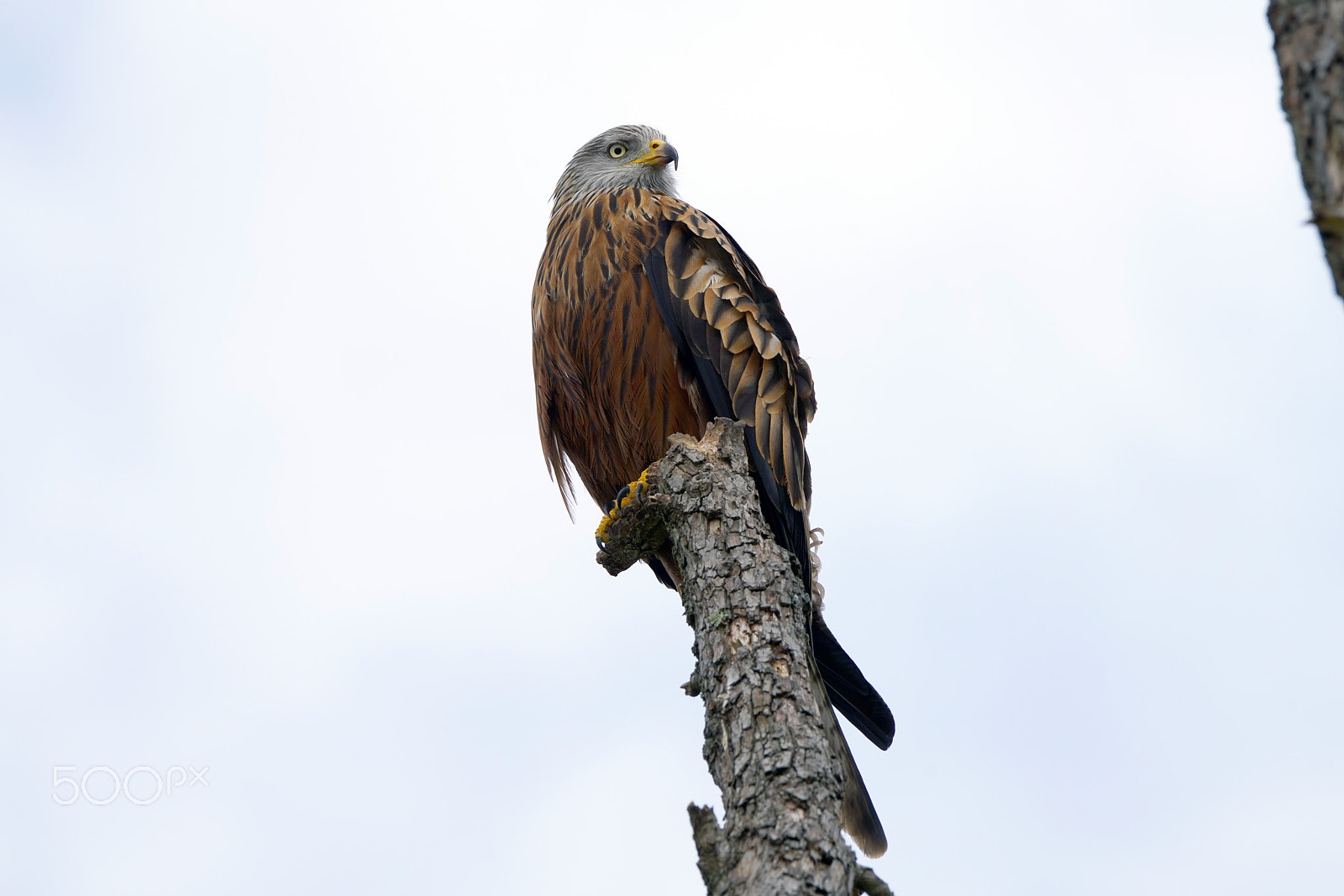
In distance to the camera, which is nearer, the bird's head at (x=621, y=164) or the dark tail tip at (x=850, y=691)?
the dark tail tip at (x=850, y=691)

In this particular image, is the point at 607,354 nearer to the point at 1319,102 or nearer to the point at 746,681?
the point at 746,681

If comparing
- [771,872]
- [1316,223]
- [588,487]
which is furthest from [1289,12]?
[588,487]

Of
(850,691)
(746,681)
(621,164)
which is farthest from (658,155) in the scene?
(746,681)

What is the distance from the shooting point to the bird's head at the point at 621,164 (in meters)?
6.57

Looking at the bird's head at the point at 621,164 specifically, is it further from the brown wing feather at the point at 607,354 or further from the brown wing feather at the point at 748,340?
the brown wing feather at the point at 748,340

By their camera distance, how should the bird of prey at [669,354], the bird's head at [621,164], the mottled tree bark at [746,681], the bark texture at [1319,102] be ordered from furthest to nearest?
the bird's head at [621,164]
the bird of prey at [669,354]
the mottled tree bark at [746,681]
the bark texture at [1319,102]

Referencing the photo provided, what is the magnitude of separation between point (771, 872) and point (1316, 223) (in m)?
1.87

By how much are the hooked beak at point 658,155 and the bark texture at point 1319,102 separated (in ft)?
17.7

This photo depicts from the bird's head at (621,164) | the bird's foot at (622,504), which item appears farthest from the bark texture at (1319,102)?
the bird's head at (621,164)

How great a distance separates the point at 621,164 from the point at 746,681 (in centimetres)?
438

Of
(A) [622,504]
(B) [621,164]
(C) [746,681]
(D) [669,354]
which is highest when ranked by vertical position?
(B) [621,164]

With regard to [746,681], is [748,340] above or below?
above

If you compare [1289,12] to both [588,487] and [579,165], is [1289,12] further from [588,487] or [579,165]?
[579,165]

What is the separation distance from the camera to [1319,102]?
137 cm
